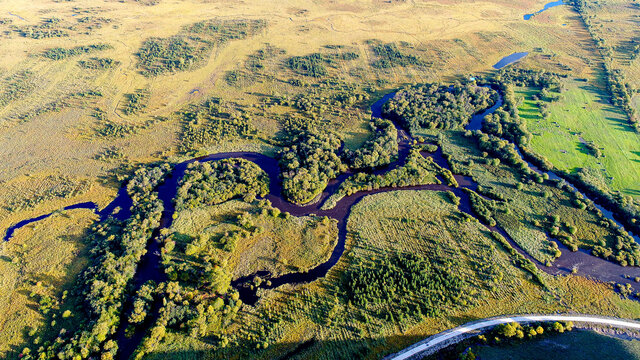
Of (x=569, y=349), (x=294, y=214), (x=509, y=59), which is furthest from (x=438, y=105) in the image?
(x=569, y=349)

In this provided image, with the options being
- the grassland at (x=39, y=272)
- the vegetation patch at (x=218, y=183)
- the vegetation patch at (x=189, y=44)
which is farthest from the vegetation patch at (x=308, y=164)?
the vegetation patch at (x=189, y=44)

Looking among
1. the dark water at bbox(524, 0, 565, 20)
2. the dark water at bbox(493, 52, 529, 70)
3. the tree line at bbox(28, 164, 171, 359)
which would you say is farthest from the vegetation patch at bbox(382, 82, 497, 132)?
the dark water at bbox(524, 0, 565, 20)

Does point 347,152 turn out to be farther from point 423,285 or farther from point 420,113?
point 423,285

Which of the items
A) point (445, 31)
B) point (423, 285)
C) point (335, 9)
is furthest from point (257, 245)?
point (335, 9)

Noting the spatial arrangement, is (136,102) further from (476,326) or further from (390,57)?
(476,326)

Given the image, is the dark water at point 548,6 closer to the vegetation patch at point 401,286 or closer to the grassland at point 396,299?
the grassland at point 396,299

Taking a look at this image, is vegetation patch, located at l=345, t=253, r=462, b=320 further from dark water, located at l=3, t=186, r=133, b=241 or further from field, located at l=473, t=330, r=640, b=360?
dark water, located at l=3, t=186, r=133, b=241
